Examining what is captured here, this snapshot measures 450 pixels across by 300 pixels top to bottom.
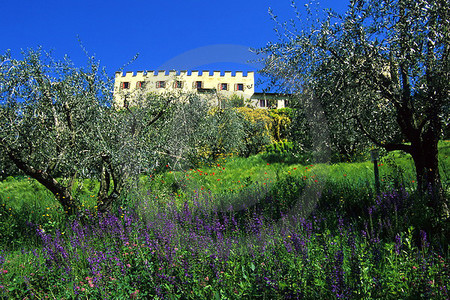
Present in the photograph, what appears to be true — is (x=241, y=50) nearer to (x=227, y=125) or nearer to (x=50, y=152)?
(x=50, y=152)

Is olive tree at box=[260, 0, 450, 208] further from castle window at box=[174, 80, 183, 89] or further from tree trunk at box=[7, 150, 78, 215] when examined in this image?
tree trunk at box=[7, 150, 78, 215]

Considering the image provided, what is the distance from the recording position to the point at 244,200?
298 inches

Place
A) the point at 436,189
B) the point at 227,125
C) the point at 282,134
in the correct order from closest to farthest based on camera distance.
Result: the point at 436,189 < the point at 227,125 < the point at 282,134

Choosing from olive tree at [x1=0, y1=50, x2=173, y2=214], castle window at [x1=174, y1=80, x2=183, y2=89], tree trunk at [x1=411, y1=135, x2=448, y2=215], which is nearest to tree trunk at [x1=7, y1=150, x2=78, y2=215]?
olive tree at [x1=0, y1=50, x2=173, y2=214]

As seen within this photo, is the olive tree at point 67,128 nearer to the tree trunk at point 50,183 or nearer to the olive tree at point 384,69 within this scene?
the tree trunk at point 50,183

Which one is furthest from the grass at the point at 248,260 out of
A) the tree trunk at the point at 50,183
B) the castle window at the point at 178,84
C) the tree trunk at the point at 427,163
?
the castle window at the point at 178,84

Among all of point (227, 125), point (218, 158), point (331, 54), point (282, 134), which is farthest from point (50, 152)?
point (282, 134)

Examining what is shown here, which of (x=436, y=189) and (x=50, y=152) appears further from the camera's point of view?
(x=50, y=152)

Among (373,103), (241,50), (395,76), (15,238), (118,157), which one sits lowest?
(15,238)

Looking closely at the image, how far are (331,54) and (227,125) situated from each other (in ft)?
52.7

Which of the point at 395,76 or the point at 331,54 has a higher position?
the point at 331,54

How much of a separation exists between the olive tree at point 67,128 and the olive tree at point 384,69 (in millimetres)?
3504

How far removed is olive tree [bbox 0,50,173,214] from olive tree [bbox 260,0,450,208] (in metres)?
3.50

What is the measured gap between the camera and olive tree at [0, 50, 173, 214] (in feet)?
21.4
